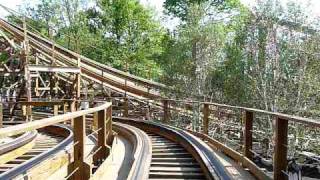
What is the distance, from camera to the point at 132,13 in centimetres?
3058

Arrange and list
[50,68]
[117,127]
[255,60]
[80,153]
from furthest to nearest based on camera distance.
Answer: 1. [255,60]
2. [50,68]
3. [117,127]
4. [80,153]

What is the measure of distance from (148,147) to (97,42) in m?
27.0

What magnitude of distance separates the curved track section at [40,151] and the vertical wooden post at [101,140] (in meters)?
0.65

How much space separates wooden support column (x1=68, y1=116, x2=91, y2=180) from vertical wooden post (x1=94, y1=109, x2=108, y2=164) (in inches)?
67.0

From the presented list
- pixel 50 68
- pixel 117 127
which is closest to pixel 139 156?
pixel 117 127

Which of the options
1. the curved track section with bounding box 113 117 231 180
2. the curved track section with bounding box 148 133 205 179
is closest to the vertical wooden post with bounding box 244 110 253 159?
the curved track section with bounding box 113 117 231 180

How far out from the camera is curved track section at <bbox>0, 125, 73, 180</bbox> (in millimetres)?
3651

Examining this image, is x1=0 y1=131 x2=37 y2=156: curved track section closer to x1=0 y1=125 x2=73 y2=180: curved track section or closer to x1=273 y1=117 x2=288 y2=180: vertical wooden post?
x1=0 y1=125 x2=73 y2=180: curved track section

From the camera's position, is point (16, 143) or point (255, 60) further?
point (255, 60)

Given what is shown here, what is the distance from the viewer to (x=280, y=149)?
3.79m

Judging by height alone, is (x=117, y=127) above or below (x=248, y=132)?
below

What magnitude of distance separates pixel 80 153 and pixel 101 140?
1997 mm

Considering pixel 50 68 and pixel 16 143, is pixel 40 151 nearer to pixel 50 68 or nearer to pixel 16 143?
pixel 16 143

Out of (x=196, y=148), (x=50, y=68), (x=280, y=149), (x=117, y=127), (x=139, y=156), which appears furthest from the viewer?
(x=50, y=68)
